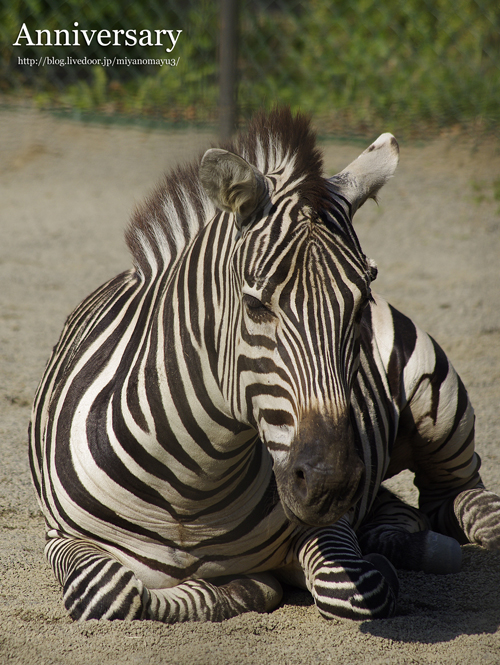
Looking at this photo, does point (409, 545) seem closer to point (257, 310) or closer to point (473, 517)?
point (473, 517)

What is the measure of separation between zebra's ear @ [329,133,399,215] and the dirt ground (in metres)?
0.95

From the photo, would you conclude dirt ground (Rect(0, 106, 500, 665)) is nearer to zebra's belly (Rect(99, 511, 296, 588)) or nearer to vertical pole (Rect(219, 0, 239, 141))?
zebra's belly (Rect(99, 511, 296, 588))

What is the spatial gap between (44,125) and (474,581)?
8.50m

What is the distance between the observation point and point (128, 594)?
232 centimetres

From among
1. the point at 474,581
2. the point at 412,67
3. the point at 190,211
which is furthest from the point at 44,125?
the point at 474,581

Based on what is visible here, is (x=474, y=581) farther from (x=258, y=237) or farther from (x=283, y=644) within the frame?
(x=258, y=237)

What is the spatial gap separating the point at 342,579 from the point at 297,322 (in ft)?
3.35

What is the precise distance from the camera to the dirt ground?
7.51ft

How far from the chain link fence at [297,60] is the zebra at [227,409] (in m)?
6.82

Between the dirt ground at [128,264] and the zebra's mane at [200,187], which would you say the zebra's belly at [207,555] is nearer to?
the dirt ground at [128,264]

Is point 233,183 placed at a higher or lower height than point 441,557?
higher

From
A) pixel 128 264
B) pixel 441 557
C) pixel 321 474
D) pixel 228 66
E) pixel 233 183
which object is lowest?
pixel 441 557

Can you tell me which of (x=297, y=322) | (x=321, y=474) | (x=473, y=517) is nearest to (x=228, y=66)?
(x=473, y=517)

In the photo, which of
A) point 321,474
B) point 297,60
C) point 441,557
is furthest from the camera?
point 297,60
